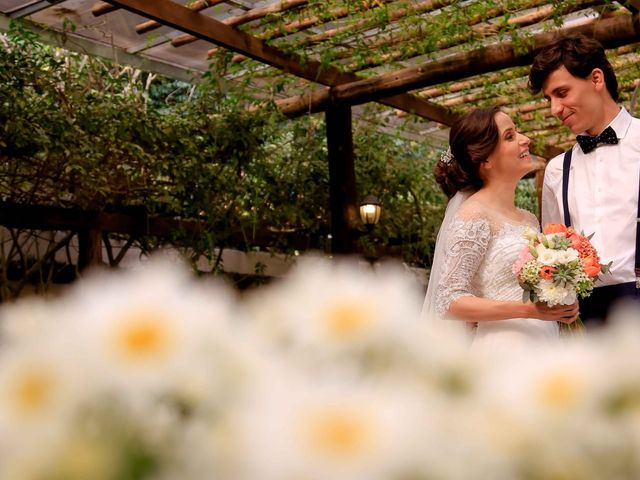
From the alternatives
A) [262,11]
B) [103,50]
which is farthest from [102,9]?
[262,11]

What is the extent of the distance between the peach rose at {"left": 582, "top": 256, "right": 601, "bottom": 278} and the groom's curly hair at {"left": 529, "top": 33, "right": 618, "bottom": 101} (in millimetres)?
655

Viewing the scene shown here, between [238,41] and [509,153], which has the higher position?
[238,41]

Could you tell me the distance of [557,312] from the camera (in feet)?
7.82

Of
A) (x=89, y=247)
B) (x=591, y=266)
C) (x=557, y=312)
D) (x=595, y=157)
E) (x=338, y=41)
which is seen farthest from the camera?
(x=89, y=247)

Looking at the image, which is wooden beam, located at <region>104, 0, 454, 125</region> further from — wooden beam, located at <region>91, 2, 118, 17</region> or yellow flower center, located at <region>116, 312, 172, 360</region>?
yellow flower center, located at <region>116, 312, 172, 360</region>

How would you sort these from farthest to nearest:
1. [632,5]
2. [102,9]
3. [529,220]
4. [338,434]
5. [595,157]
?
[102,9]
[632,5]
[529,220]
[595,157]
[338,434]

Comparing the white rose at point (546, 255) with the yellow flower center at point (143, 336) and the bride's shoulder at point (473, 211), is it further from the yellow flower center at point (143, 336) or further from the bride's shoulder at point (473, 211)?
the yellow flower center at point (143, 336)

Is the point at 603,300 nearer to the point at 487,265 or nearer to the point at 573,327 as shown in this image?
the point at 573,327

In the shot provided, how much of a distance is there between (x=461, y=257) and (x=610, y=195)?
50 cm

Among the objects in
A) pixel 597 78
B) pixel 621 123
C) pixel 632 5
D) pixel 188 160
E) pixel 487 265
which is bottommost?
pixel 487 265

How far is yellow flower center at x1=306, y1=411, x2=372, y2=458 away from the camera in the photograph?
1.02 feet

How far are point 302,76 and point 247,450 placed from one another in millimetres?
6112

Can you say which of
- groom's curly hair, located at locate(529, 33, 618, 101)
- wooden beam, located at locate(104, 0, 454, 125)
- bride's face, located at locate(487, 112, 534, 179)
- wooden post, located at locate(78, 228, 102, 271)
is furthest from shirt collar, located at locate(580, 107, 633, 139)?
wooden post, located at locate(78, 228, 102, 271)

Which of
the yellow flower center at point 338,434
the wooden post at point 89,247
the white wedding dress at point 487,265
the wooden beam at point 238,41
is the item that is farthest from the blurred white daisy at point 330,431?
the wooden post at point 89,247
